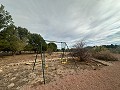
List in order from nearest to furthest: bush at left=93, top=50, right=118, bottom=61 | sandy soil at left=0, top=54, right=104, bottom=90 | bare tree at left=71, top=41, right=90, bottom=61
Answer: sandy soil at left=0, top=54, right=104, bottom=90, bare tree at left=71, top=41, right=90, bottom=61, bush at left=93, top=50, right=118, bottom=61

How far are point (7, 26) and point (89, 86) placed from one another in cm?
2085

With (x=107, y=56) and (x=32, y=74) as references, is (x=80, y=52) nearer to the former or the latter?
(x=107, y=56)

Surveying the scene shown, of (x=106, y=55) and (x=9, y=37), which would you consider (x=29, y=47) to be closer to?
(x=9, y=37)

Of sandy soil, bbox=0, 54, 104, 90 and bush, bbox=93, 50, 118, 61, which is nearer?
sandy soil, bbox=0, 54, 104, 90

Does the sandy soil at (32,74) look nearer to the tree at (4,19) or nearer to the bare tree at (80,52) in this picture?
the bare tree at (80,52)

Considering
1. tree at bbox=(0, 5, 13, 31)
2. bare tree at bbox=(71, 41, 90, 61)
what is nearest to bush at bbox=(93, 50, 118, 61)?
bare tree at bbox=(71, 41, 90, 61)

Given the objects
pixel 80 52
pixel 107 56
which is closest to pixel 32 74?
pixel 80 52

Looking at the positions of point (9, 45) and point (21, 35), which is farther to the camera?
point (21, 35)

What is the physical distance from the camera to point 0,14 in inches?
779

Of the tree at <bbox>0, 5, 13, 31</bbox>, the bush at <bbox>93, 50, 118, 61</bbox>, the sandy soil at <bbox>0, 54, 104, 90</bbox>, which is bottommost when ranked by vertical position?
the sandy soil at <bbox>0, 54, 104, 90</bbox>

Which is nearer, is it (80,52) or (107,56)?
(80,52)

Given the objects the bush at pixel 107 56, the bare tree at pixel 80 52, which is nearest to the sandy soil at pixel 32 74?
the bare tree at pixel 80 52

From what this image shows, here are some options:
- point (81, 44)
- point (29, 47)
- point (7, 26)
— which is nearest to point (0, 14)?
point (7, 26)

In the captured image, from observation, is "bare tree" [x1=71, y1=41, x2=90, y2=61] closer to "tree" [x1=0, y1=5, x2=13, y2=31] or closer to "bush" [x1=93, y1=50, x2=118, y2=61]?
"bush" [x1=93, y1=50, x2=118, y2=61]
